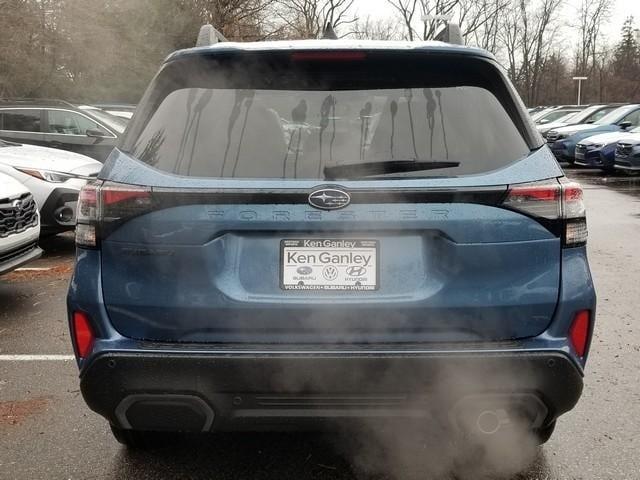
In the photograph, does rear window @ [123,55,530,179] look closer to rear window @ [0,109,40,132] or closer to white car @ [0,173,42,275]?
white car @ [0,173,42,275]

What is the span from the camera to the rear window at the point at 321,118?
2338 mm

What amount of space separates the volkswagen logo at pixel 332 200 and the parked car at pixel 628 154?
1489 centimetres

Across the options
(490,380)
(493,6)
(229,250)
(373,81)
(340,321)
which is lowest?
(490,380)

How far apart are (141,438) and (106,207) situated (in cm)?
118

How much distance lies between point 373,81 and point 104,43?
2706cm

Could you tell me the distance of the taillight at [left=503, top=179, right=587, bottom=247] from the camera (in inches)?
90.7

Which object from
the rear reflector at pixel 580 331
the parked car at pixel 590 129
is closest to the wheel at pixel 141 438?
the rear reflector at pixel 580 331

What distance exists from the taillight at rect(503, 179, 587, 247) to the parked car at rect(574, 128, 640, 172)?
604 inches

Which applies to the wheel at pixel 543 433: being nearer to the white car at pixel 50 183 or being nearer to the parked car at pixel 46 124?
the white car at pixel 50 183

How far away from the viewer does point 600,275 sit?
644 centimetres

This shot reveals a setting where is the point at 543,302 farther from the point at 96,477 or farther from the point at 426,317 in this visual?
the point at 96,477

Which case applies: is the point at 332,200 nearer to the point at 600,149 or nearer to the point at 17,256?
the point at 17,256

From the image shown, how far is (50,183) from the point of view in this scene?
7.30 metres

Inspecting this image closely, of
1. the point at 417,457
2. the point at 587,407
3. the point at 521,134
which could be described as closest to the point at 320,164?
the point at 521,134
